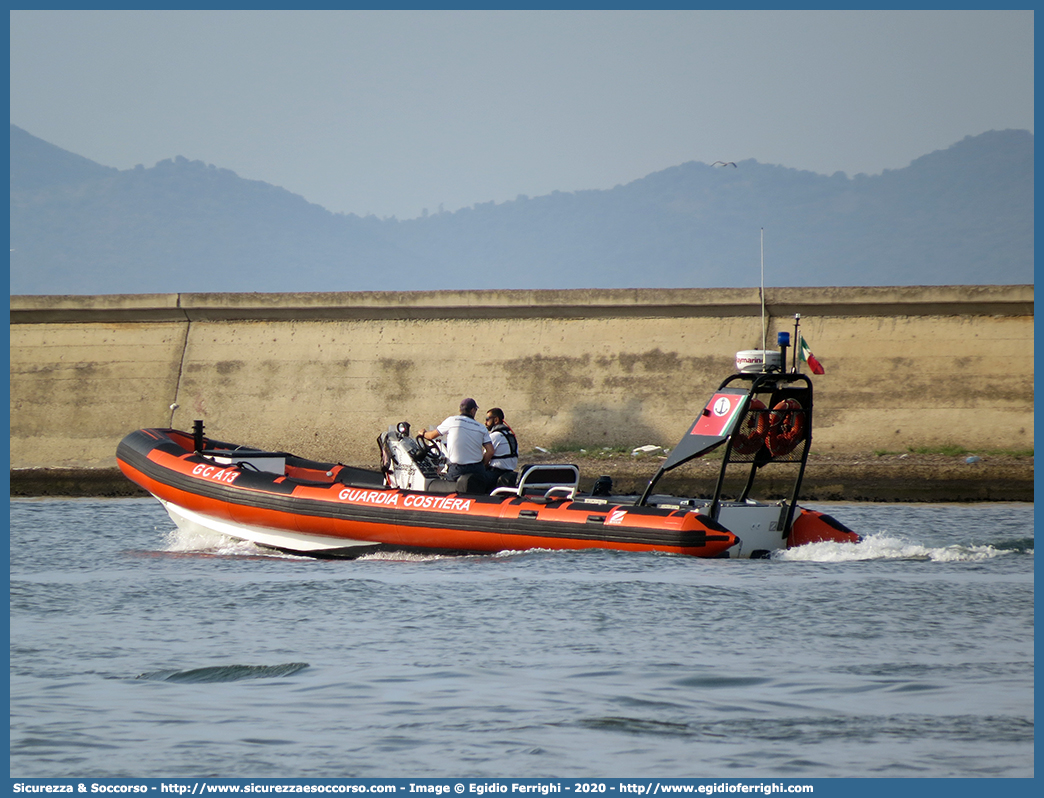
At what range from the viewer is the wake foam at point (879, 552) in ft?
32.6

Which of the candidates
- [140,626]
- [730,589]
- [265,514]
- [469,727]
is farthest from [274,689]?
[265,514]

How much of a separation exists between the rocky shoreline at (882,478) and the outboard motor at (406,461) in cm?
538

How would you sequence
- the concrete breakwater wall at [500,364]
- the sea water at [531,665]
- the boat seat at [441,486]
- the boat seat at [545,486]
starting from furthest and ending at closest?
the concrete breakwater wall at [500,364], the boat seat at [441,486], the boat seat at [545,486], the sea water at [531,665]

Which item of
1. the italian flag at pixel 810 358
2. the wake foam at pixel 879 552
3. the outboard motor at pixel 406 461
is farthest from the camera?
the outboard motor at pixel 406 461

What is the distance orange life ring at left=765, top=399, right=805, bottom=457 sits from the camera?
394 inches

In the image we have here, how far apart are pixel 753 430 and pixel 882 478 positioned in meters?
6.78

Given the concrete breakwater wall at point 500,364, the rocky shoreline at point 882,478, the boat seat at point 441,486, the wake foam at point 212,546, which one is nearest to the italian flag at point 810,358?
the boat seat at point 441,486

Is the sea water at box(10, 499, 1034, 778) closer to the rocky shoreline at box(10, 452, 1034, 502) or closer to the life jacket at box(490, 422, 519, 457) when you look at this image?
the life jacket at box(490, 422, 519, 457)

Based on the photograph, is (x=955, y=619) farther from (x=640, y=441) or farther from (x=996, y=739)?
(x=640, y=441)

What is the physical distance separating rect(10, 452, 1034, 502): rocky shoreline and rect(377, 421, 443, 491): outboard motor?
538 cm

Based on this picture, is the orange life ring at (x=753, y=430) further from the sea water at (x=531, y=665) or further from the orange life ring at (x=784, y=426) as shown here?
the sea water at (x=531, y=665)

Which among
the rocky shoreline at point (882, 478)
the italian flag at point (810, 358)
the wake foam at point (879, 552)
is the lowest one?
the wake foam at point (879, 552)

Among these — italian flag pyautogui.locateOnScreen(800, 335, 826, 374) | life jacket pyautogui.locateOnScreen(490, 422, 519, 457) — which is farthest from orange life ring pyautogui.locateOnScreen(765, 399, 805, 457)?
life jacket pyautogui.locateOnScreen(490, 422, 519, 457)

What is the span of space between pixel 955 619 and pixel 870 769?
3.21 m
